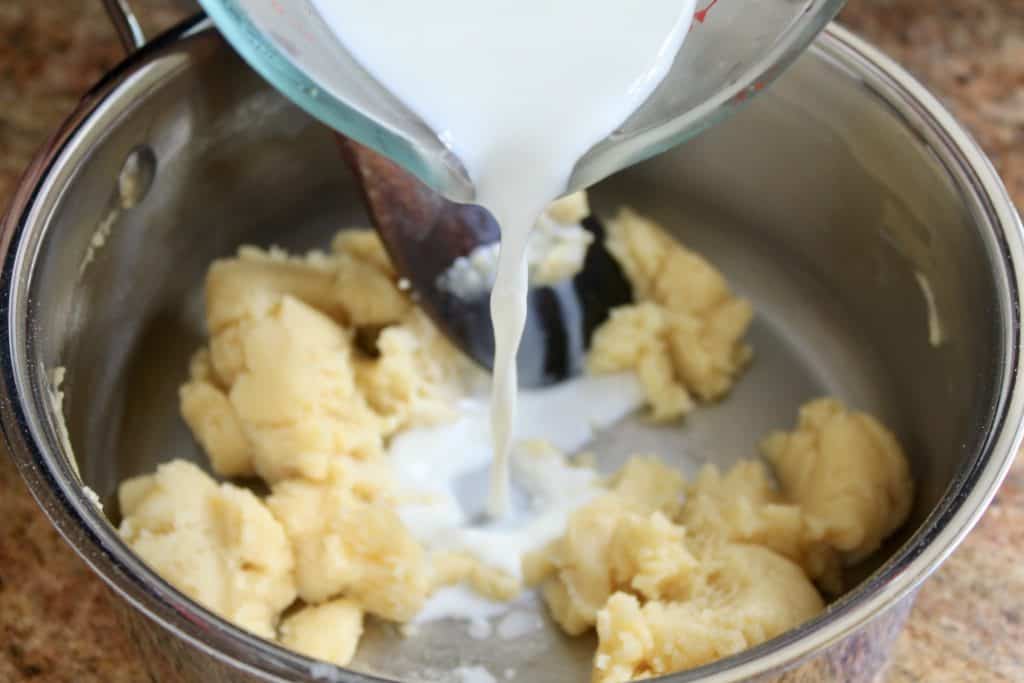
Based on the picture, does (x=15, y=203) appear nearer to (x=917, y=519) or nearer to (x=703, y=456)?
(x=703, y=456)

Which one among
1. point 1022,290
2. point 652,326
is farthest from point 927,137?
point 652,326

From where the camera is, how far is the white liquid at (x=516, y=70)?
3.00ft

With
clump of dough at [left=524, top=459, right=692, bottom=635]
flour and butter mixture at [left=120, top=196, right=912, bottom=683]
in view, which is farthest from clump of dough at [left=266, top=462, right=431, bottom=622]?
clump of dough at [left=524, top=459, right=692, bottom=635]

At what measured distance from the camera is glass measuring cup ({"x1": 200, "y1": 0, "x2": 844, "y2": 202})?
2.82 ft

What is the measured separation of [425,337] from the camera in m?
1.25

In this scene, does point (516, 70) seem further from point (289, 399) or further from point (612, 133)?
point (289, 399)

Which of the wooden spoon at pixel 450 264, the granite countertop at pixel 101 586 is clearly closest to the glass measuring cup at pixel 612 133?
the wooden spoon at pixel 450 264

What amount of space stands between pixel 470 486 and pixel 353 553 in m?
0.18

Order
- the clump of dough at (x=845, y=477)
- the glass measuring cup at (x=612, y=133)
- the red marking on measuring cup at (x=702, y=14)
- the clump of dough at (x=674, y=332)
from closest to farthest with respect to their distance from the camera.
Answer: the glass measuring cup at (x=612, y=133) < the red marking on measuring cup at (x=702, y=14) < the clump of dough at (x=845, y=477) < the clump of dough at (x=674, y=332)

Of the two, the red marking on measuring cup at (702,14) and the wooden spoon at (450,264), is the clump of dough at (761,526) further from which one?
the red marking on measuring cup at (702,14)

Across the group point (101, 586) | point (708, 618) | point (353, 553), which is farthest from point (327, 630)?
point (708, 618)

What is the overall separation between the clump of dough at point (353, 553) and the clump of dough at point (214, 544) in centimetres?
2

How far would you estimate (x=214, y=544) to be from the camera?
1.04 m

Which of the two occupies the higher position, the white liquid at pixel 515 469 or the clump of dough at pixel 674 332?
the clump of dough at pixel 674 332
